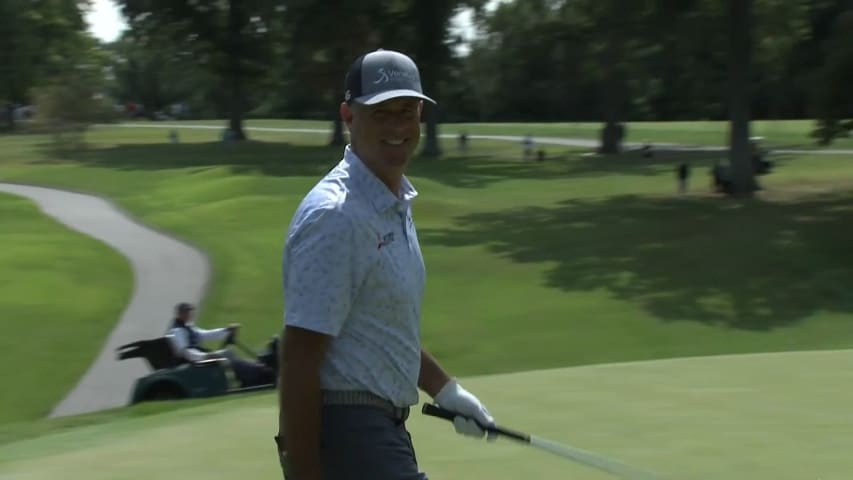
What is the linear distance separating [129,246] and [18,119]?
7568cm

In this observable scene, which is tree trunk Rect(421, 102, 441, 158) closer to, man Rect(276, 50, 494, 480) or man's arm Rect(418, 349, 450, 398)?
man's arm Rect(418, 349, 450, 398)

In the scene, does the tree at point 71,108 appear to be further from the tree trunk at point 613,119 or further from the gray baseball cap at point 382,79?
the gray baseball cap at point 382,79

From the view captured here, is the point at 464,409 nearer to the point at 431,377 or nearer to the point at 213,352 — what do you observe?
the point at 431,377

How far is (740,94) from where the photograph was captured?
101ft

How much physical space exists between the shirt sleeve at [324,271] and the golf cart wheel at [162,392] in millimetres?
8664

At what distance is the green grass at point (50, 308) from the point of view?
14730 millimetres

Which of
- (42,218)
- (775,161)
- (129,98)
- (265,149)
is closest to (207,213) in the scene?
(42,218)

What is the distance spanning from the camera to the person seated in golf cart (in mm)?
12203

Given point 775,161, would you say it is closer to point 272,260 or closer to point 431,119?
point 431,119

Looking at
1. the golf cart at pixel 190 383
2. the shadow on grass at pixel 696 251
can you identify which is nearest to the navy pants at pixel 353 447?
the golf cart at pixel 190 383

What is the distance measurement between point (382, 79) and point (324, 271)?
1.70 ft

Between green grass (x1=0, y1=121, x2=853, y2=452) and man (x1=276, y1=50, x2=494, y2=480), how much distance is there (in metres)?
6.98

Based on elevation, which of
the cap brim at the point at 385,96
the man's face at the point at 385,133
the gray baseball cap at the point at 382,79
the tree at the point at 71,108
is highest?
the gray baseball cap at the point at 382,79

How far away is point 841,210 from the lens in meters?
27.6
